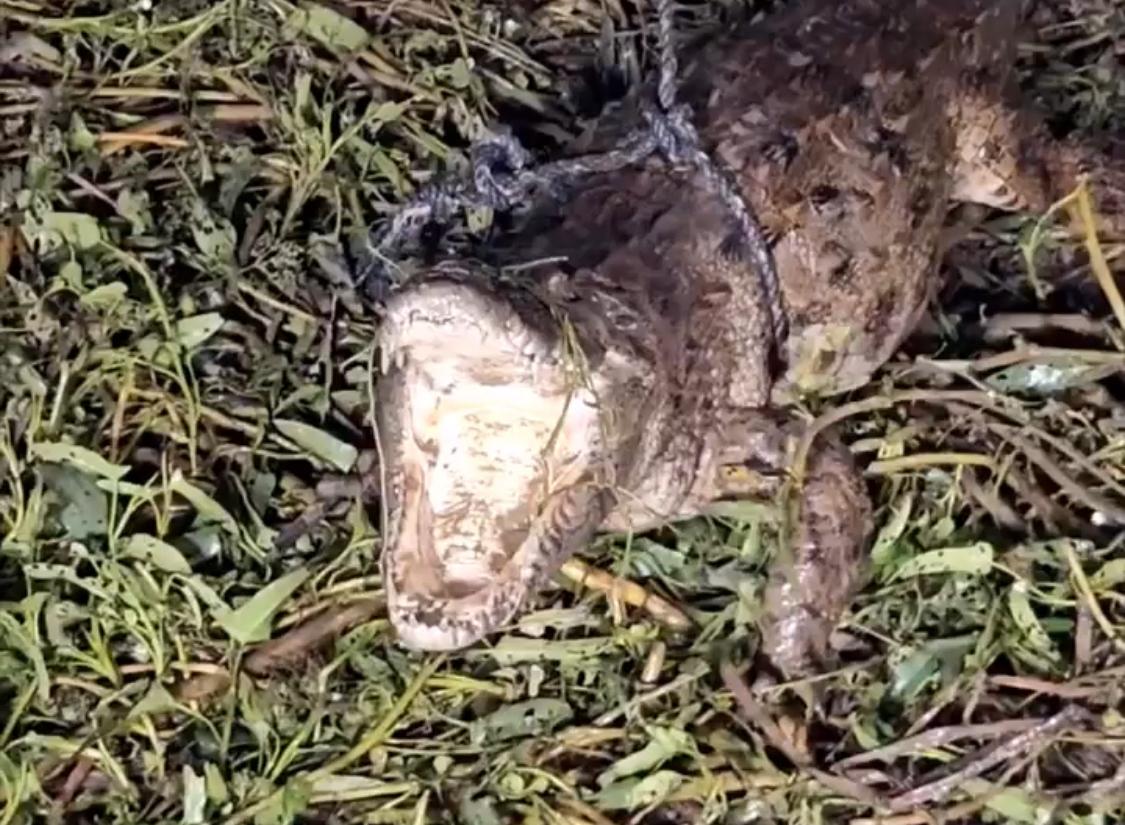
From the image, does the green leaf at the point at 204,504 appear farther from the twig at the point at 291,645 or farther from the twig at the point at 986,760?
the twig at the point at 986,760

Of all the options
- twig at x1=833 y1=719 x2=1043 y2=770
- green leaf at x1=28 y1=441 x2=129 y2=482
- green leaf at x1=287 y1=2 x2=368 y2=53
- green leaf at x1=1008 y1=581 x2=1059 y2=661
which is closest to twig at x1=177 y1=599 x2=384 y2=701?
green leaf at x1=28 y1=441 x2=129 y2=482

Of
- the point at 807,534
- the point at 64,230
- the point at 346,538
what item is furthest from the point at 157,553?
the point at 807,534

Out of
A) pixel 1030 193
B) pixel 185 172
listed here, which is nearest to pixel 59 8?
pixel 185 172

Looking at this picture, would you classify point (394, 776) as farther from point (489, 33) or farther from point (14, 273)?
point (489, 33)

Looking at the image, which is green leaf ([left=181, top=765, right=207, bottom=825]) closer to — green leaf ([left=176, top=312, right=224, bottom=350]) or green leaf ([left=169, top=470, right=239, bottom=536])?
green leaf ([left=169, top=470, right=239, bottom=536])

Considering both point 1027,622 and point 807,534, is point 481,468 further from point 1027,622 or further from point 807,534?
point 1027,622

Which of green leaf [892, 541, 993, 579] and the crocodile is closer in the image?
the crocodile

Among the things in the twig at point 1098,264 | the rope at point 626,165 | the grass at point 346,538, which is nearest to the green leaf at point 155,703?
the grass at point 346,538
